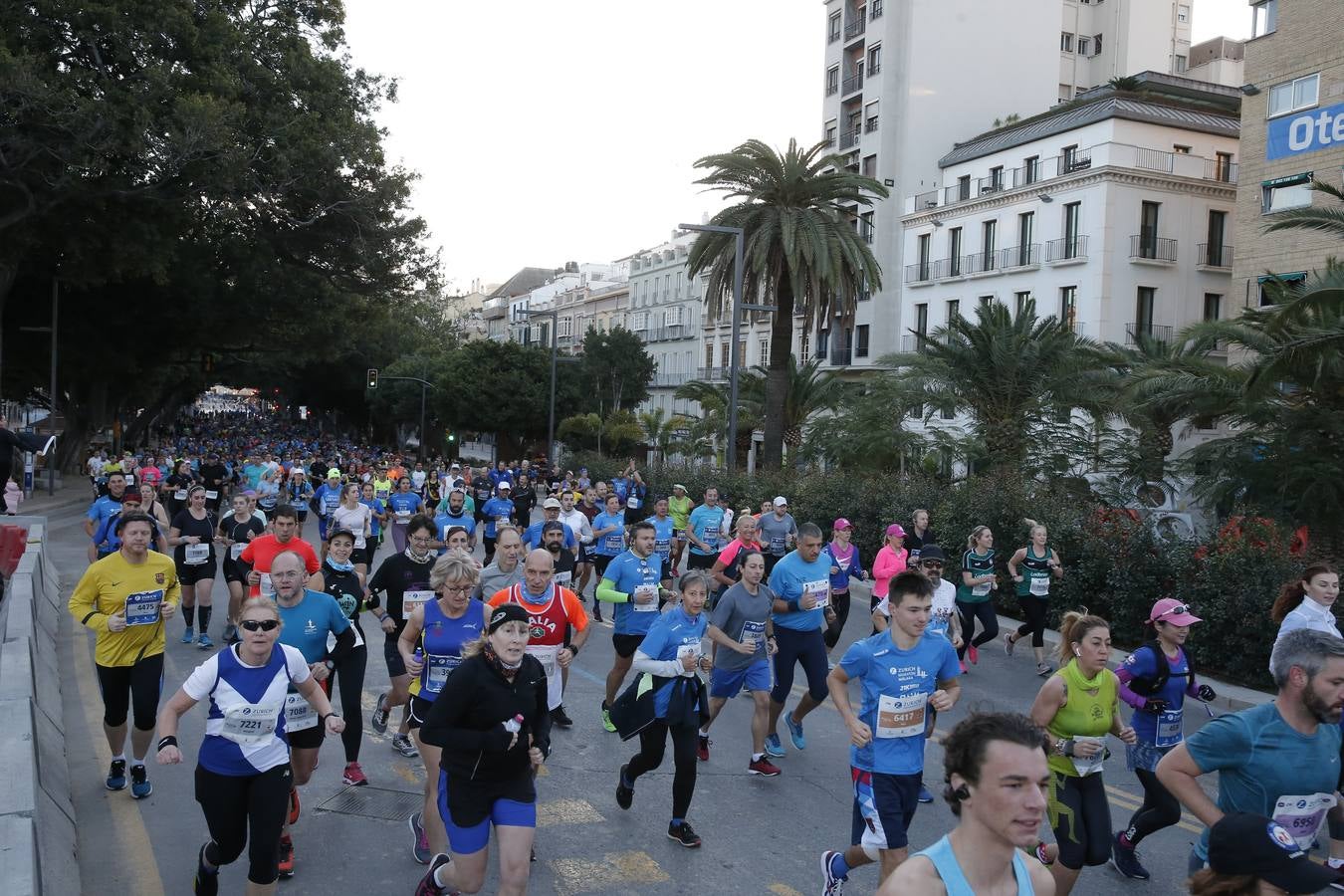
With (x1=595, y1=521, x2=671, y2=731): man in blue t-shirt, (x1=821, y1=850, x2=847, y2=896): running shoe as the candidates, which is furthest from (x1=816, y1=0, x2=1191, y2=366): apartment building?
(x1=821, y1=850, x2=847, y2=896): running shoe

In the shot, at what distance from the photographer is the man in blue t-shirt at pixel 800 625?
27.9 feet

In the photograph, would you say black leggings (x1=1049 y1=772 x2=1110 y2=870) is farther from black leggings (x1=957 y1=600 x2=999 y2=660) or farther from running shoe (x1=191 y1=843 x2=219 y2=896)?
black leggings (x1=957 y1=600 x2=999 y2=660)

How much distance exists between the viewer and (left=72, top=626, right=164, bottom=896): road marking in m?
5.74

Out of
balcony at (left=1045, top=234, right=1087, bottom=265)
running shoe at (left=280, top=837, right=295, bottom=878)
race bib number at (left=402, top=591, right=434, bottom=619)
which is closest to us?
running shoe at (left=280, top=837, right=295, bottom=878)

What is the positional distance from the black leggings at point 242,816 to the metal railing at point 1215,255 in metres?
40.7

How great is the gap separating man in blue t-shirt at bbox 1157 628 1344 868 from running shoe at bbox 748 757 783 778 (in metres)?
4.23

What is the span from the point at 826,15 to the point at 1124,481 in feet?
139

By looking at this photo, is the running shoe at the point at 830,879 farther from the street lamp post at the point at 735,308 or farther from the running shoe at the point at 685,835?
the street lamp post at the point at 735,308

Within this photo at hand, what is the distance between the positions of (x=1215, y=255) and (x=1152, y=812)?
127 feet

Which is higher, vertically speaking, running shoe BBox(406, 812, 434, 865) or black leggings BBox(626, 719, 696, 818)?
black leggings BBox(626, 719, 696, 818)

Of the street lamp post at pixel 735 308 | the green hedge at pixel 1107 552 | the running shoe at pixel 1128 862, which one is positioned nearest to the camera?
the running shoe at pixel 1128 862

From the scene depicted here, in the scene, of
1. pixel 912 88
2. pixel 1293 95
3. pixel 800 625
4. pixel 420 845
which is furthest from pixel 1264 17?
pixel 420 845

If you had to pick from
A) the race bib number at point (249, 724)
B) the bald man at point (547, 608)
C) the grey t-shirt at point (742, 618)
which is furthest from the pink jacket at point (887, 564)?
the race bib number at point (249, 724)

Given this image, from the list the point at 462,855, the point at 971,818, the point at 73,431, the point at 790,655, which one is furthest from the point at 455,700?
the point at 73,431
